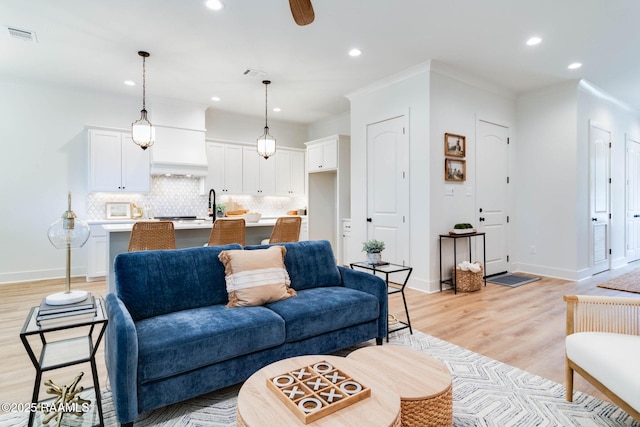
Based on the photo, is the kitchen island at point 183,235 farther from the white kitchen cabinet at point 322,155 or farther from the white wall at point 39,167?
the white kitchen cabinet at point 322,155

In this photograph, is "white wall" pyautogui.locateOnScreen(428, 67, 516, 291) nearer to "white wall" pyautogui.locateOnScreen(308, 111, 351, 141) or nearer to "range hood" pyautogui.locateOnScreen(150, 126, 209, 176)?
"white wall" pyautogui.locateOnScreen(308, 111, 351, 141)

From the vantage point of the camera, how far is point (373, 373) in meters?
1.56

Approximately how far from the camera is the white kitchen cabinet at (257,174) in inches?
268

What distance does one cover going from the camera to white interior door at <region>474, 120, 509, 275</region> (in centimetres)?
510

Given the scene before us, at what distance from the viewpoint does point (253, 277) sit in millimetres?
2438

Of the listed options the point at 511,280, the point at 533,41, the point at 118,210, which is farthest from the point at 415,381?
the point at 118,210

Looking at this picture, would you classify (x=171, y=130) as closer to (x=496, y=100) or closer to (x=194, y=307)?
(x=194, y=307)

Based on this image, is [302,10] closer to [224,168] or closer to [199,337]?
[199,337]

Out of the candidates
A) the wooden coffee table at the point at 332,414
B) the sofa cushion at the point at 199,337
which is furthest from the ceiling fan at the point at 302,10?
the wooden coffee table at the point at 332,414

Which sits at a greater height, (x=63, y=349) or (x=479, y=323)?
(x=63, y=349)

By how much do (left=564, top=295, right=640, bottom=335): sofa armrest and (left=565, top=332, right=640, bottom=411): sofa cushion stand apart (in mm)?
92

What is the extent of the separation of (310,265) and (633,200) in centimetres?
690

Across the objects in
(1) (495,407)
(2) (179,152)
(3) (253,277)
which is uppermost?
(2) (179,152)

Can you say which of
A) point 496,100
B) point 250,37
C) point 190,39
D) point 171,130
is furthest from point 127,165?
point 496,100
